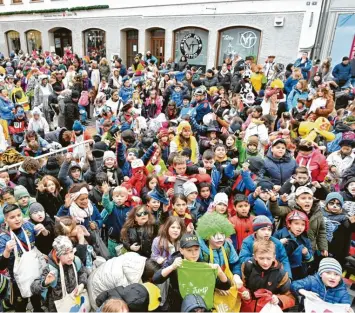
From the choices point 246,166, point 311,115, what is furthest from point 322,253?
point 311,115

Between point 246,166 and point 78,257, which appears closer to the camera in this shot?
point 78,257

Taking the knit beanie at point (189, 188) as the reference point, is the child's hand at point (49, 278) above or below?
below

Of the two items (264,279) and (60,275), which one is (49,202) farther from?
(264,279)

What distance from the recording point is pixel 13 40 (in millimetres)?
25391

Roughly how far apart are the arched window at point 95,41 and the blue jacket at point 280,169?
17.2 metres

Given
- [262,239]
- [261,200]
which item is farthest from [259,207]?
[262,239]

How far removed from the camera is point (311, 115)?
691cm

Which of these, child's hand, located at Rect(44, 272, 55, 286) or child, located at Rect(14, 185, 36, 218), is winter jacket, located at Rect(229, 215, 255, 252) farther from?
child, located at Rect(14, 185, 36, 218)

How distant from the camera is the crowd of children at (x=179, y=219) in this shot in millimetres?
2914

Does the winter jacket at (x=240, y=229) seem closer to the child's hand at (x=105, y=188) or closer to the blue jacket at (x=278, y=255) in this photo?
the blue jacket at (x=278, y=255)

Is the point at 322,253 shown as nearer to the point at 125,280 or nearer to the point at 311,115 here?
the point at 125,280

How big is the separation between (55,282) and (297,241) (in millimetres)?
2662

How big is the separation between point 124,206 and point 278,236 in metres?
1.99

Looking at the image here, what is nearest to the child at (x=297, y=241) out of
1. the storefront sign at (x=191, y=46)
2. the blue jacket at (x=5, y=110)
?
the blue jacket at (x=5, y=110)
